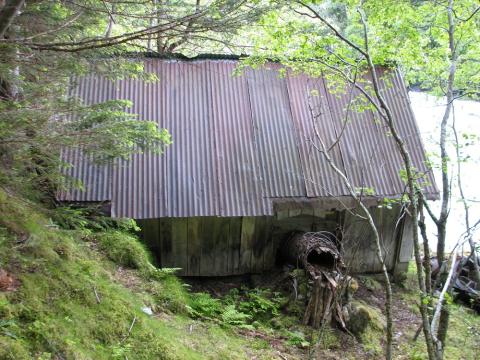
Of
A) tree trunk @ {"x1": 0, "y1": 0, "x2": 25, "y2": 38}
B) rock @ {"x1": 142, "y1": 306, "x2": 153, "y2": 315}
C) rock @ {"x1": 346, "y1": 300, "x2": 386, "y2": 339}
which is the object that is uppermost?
tree trunk @ {"x1": 0, "y1": 0, "x2": 25, "y2": 38}

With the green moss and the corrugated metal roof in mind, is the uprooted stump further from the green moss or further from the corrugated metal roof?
the corrugated metal roof

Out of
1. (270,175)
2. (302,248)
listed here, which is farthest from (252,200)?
(302,248)

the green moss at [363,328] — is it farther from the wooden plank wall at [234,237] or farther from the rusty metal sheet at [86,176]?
the rusty metal sheet at [86,176]

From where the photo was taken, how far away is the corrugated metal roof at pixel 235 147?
8430 mm

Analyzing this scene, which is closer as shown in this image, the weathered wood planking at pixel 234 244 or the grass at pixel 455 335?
the grass at pixel 455 335

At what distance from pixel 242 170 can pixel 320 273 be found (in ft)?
9.27

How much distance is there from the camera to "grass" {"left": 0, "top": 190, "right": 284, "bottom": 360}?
3779 mm

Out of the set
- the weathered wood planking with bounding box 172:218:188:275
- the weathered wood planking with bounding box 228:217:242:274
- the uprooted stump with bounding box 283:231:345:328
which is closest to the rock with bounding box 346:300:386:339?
the uprooted stump with bounding box 283:231:345:328

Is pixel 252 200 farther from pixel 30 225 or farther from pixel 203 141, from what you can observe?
pixel 30 225

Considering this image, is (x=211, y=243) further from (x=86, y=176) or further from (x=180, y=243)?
(x=86, y=176)

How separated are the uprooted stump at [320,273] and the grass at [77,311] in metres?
1.63

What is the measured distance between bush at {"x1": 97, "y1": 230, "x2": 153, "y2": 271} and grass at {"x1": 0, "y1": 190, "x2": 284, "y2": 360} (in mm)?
390

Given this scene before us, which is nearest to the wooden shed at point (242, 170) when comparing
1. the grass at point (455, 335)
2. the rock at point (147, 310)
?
the grass at point (455, 335)

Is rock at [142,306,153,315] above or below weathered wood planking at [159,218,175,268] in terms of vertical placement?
below
